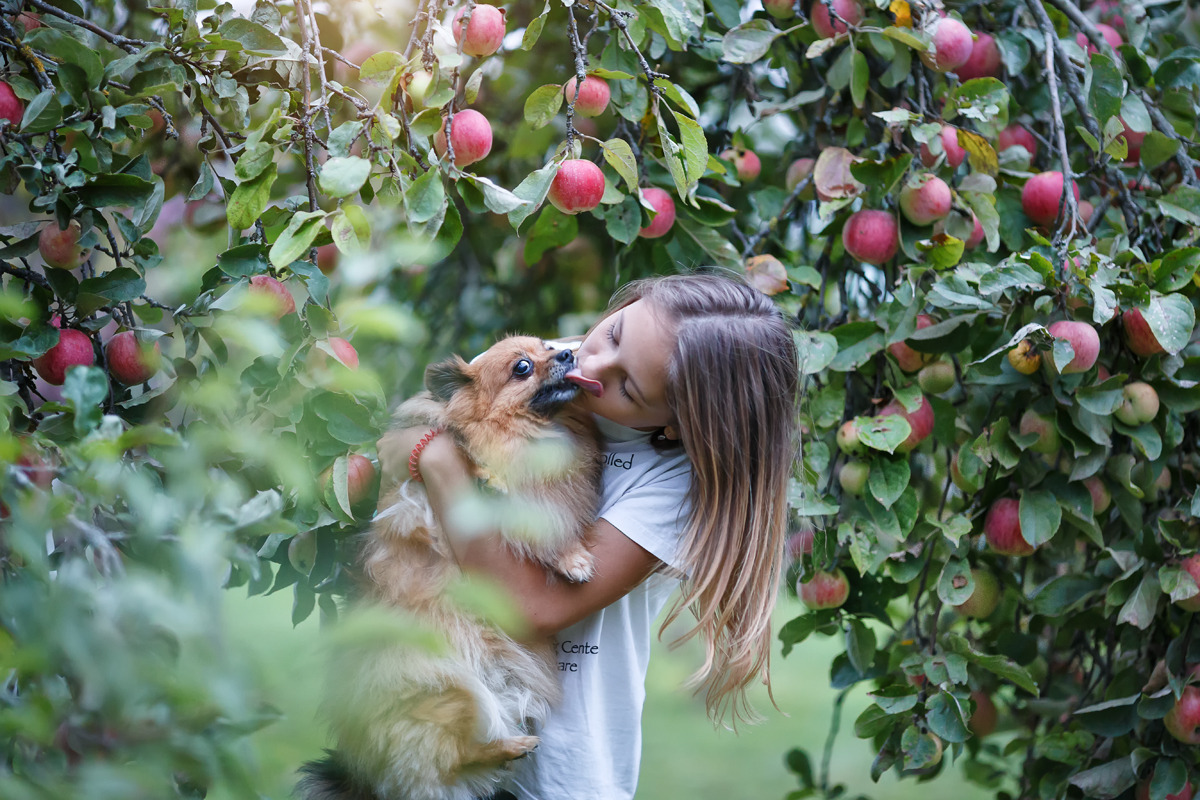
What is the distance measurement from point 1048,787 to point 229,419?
222cm

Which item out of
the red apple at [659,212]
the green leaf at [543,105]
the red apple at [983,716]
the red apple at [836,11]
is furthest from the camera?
the red apple at [983,716]

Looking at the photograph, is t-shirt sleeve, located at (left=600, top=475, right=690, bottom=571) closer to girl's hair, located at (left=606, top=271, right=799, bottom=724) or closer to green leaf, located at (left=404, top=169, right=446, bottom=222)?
girl's hair, located at (left=606, top=271, right=799, bottom=724)

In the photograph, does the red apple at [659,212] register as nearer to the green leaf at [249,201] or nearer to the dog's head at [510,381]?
the dog's head at [510,381]

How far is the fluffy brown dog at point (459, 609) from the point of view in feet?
5.36

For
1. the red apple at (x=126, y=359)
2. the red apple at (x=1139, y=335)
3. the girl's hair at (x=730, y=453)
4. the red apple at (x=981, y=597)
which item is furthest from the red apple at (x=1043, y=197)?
the red apple at (x=126, y=359)

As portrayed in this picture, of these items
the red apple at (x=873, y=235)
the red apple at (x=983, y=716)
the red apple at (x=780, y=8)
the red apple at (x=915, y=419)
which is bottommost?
the red apple at (x=983, y=716)

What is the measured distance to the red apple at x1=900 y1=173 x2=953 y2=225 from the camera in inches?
80.1

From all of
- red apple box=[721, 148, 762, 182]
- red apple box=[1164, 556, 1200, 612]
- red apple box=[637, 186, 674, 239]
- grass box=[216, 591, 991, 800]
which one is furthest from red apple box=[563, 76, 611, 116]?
red apple box=[1164, 556, 1200, 612]

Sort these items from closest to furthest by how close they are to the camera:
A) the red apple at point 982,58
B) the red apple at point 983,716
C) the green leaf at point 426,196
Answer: the green leaf at point 426,196 → the red apple at point 982,58 → the red apple at point 983,716

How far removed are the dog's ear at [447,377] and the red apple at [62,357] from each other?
0.68 metres

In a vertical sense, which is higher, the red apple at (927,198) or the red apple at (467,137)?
the red apple at (467,137)

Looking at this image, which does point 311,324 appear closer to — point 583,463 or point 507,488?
point 507,488

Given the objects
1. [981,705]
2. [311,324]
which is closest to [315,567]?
[311,324]

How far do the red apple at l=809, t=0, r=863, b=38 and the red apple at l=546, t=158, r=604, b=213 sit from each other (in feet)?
2.78
